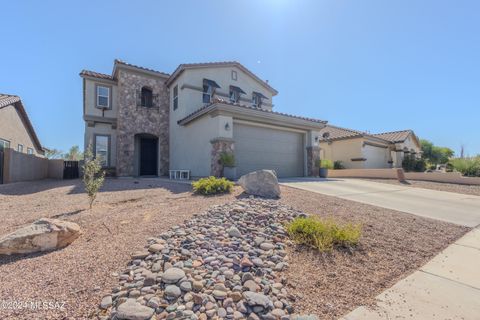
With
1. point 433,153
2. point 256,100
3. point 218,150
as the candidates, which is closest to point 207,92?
point 256,100

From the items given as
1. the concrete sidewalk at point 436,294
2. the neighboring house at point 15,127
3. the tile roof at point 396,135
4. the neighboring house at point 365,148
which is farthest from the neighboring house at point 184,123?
the tile roof at point 396,135

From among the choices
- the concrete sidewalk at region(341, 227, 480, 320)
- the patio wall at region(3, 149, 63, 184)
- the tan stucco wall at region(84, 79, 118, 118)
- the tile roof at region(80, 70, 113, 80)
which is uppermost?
the tile roof at region(80, 70, 113, 80)

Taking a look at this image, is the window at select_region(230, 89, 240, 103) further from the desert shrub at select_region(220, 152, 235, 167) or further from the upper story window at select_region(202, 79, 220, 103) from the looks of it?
the desert shrub at select_region(220, 152, 235, 167)

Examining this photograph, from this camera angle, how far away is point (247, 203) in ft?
17.7

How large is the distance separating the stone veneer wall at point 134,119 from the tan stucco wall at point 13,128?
22.8ft

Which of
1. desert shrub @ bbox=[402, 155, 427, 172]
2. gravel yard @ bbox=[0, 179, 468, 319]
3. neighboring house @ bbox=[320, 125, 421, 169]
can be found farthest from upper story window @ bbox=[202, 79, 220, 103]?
desert shrub @ bbox=[402, 155, 427, 172]

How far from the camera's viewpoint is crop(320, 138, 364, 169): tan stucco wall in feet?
58.2

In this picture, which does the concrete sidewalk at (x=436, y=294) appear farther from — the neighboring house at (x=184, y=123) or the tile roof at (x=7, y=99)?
the tile roof at (x=7, y=99)

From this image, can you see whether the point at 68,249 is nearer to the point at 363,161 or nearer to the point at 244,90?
the point at 244,90

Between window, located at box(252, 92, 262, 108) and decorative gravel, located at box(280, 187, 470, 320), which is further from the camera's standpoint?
window, located at box(252, 92, 262, 108)

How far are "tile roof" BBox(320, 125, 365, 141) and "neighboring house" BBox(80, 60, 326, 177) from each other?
617cm

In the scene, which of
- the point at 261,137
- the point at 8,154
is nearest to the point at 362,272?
the point at 261,137

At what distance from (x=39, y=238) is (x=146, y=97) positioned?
518 inches

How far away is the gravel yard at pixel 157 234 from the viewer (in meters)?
2.55
